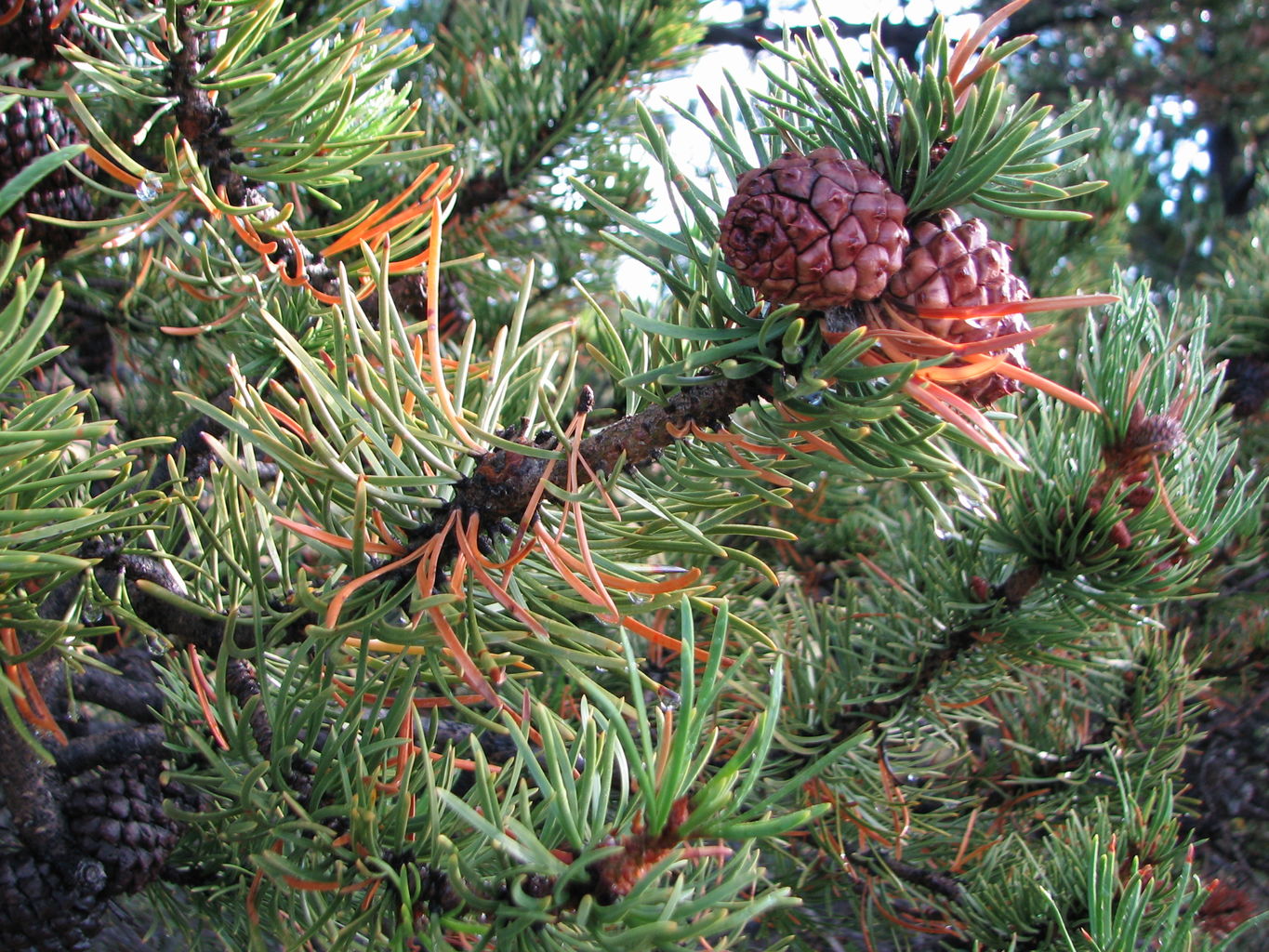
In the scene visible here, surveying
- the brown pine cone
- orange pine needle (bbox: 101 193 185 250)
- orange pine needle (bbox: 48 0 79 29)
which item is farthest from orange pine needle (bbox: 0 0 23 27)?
the brown pine cone

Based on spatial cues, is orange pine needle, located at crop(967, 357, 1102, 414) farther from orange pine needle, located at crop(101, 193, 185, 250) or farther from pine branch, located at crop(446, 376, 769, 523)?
orange pine needle, located at crop(101, 193, 185, 250)

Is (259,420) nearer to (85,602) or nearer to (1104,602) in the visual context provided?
(85,602)

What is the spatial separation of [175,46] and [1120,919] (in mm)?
578

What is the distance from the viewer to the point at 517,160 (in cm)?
80

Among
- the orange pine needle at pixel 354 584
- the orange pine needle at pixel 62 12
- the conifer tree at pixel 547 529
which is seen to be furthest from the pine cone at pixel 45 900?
the orange pine needle at pixel 62 12

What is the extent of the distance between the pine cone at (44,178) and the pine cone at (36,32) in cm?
3

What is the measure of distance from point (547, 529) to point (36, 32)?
1.14 ft

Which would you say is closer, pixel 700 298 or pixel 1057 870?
pixel 700 298

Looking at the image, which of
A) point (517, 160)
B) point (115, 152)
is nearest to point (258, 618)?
point (115, 152)

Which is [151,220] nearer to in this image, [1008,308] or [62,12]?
[62,12]

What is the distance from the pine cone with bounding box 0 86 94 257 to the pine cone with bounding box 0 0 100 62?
0.10 feet

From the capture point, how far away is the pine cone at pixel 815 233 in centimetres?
32

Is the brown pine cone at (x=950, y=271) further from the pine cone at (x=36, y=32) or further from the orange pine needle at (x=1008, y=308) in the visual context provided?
the pine cone at (x=36, y=32)

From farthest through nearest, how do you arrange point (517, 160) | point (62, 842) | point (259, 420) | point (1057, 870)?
point (517, 160), point (1057, 870), point (62, 842), point (259, 420)
